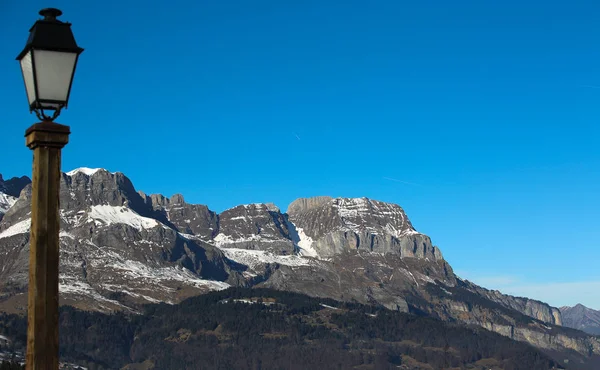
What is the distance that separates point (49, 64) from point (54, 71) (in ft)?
0.48

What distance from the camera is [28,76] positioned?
14.8 m

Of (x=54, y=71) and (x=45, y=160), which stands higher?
(x=54, y=71)

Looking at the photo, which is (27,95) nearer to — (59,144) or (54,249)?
(59,144)

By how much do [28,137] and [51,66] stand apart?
4.81 ft

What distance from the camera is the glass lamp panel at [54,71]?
14648 mm

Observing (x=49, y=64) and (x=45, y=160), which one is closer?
(x=49, y=64)

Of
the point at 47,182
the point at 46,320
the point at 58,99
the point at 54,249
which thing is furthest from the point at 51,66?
the point at 46,320

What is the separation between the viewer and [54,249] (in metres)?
14.9

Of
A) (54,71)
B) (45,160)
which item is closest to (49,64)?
(54,71)

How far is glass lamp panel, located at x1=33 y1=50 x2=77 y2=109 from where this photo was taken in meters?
14.6

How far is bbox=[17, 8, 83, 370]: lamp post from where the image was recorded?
14.6 meters

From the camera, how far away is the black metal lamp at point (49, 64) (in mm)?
14648

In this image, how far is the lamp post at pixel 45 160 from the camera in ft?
48.0

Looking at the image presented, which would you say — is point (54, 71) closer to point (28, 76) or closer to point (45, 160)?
point (28, 76)
